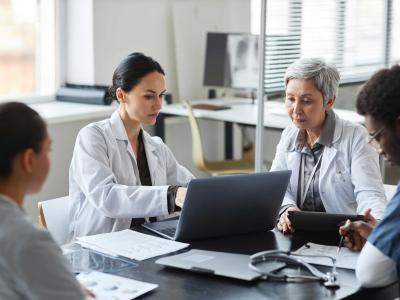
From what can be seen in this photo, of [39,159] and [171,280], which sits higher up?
[39,159]

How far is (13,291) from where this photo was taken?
1422mm

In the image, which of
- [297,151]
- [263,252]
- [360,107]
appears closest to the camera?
[360,107]

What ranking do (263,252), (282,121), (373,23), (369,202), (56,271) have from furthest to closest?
1. (373,23)
2. (282,121)
3. (369,202)
4. (263,252)
5. (56,271)

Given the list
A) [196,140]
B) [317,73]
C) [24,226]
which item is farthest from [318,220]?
[196,140]

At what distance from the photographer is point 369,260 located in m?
1.74

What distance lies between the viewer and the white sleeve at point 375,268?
1726 mm

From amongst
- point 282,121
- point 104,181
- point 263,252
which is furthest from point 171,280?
point 282,121

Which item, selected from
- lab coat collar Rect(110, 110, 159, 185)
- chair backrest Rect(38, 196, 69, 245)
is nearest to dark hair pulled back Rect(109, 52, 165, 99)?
lab coat collar Rect(110, 110, 159, 185)

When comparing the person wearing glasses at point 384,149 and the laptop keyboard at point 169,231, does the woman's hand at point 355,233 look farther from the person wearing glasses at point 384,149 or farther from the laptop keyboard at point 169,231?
the laptop keyboard at point 169,231

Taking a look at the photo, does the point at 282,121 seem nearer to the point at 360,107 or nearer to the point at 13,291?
the point at 360,107

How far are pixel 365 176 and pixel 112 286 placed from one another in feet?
3.61

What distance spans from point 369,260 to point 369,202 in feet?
2.31

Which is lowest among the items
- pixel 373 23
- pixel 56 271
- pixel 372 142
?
pixel 56 271

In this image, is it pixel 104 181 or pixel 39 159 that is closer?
pixel 39 159
